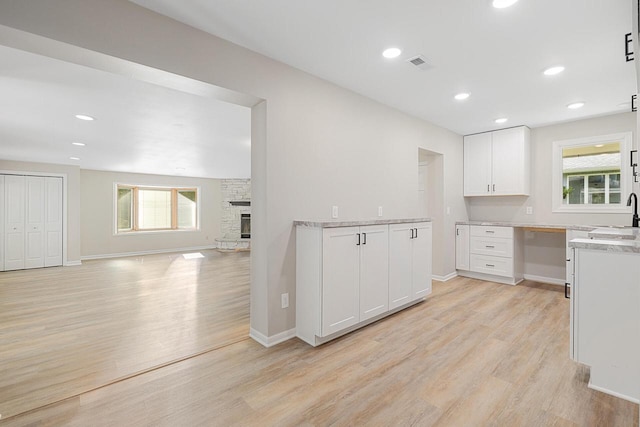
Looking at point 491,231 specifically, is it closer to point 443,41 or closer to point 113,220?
point 443,41

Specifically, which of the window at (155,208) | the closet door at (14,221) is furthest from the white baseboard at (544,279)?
the closet door at (14,221)

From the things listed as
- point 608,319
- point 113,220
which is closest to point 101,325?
point 608,319

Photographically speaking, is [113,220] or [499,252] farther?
[113,220]

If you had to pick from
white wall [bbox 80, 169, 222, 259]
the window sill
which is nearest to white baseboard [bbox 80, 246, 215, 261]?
A: white wall [bbox 80, 169, 222, 259]

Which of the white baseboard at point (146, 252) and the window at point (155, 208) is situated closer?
the white baseboard at point (146, 252)

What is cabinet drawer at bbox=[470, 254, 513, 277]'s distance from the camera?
4.43 metres

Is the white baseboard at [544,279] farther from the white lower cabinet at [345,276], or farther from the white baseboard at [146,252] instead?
the white baseboard at [146,252]

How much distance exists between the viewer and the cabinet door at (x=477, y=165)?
493 cm

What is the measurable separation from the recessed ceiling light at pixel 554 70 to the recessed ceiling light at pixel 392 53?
5.04 feet

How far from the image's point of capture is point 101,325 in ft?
10.1

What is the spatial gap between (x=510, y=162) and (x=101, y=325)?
599 centimetres

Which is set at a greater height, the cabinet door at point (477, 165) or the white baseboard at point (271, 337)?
the cabinet door at point (477, 165)

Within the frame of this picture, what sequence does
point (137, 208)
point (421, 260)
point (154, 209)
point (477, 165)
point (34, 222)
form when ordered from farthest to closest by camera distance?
1. point (154, 209)
2. point (137, 208)
3. point (34, 222)
4. point (477, 165)
5. point (421, 260)

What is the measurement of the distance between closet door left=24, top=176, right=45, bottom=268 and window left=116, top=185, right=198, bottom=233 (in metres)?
1.83
